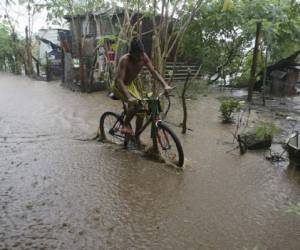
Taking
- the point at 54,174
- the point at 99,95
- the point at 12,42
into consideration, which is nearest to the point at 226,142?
the point at 54,174

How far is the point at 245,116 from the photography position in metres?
8.20

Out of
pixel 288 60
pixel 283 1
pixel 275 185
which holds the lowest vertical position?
pixel 275 185

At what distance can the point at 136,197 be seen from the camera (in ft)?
12.5

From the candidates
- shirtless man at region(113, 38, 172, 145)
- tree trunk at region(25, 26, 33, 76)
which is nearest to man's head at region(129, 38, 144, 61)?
shirtless man at region(113, 38, 172, 145)

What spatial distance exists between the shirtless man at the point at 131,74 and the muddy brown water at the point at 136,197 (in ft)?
2.82

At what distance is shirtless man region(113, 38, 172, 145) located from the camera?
4.62 metres

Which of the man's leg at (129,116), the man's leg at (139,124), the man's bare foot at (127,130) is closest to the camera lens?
the man's leg at (129,116)

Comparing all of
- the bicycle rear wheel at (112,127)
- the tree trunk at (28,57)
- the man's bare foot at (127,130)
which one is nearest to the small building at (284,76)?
the bicycle rear wheel at (112,127)

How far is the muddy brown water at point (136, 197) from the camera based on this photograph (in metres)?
3.01

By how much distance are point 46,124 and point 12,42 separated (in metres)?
17.5

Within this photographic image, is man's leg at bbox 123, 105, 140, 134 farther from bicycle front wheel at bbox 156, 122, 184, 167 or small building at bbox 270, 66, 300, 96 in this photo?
small building at bbox 270, 66, 300, 96

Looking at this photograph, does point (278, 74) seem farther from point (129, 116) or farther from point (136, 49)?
point (136, 49)

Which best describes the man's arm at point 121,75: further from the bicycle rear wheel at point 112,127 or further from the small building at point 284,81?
the small building at point 284,81

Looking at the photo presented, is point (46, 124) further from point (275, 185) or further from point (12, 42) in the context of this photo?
point (12, 42)
